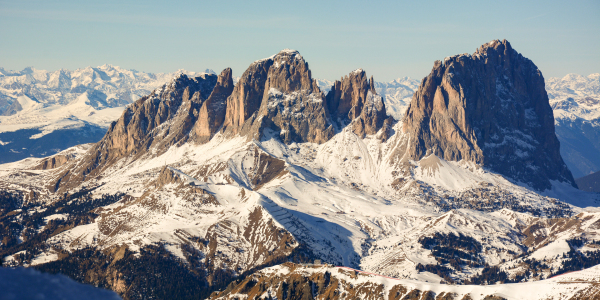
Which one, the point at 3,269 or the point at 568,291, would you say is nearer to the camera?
the point at 3,269

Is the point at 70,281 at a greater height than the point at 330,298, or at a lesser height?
greater

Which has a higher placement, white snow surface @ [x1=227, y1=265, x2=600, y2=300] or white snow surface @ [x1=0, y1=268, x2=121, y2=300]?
white snow surface @ [x1=0, y1=268, x2=121, y2=300]

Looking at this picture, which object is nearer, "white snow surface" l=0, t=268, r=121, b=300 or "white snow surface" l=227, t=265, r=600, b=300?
"white snow surface" l=0, t=268, r=121, b=300

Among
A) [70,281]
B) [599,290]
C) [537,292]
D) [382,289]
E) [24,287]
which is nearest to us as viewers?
[24,287]

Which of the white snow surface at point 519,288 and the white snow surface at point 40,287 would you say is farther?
the white snow surface at point 519,288

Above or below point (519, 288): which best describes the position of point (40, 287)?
above

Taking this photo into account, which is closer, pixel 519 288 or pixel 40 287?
pixel 40 287

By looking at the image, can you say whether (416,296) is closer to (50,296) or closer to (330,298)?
(330,298)

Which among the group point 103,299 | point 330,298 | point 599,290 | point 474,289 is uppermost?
point 103,299

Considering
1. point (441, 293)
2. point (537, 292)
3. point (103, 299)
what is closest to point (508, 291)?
point (537, 292)

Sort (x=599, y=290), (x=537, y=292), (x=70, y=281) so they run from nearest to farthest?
(x=70, y=281) → (x=599, y=290) → (x=537, y=292)

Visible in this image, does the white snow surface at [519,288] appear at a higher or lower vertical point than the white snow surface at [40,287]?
lower
